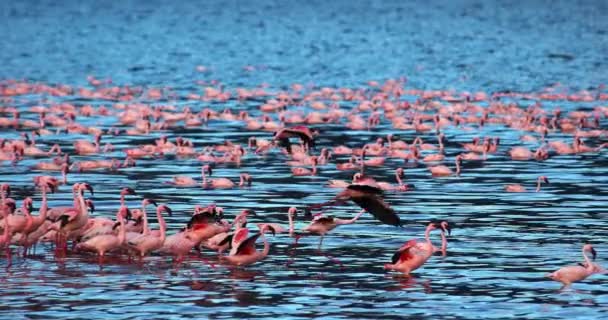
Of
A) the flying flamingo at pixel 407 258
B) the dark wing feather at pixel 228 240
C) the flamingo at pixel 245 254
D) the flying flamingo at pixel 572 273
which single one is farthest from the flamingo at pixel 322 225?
the flying flamingo at pixel 572 273

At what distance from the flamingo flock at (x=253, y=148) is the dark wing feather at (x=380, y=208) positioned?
0.03m

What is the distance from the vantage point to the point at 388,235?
21.1 metres

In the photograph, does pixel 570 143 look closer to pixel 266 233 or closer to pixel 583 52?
pixel 266 233

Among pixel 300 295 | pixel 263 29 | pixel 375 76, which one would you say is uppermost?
pixel 263 29

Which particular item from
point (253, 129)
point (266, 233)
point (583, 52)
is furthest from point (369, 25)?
point (266, 233)

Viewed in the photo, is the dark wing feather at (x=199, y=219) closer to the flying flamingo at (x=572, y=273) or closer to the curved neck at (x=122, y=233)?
the curved neck at (x=122, y=233)

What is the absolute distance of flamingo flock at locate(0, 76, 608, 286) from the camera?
18.7 meters

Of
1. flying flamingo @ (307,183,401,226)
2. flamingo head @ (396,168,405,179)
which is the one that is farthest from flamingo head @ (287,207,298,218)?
Answer: flamingo head @ (396,168,405,179)

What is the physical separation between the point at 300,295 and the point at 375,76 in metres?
39.9

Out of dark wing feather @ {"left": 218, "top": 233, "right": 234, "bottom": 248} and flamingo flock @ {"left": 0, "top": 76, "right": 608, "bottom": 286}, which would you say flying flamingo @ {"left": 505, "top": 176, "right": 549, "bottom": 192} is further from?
dark wing feather @ {"left": 218, "top": 233, "right": 234, "bottom": 248}

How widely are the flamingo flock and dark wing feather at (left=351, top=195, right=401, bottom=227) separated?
0.03 meters

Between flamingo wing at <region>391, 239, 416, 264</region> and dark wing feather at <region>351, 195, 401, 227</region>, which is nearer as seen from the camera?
flamingo wing at <region>391, 239, 416, 264</region>

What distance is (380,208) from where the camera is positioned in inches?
734

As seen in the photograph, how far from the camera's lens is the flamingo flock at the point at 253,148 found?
18719mm
